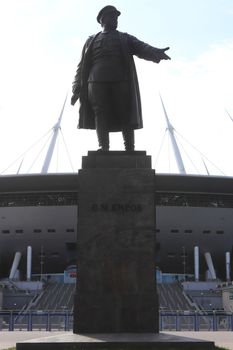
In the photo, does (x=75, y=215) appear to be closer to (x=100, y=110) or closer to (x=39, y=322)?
(x=39, y=322)

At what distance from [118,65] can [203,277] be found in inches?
2411

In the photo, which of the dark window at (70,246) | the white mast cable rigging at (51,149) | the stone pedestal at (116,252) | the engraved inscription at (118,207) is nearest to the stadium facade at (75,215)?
the dark window at (70,246)

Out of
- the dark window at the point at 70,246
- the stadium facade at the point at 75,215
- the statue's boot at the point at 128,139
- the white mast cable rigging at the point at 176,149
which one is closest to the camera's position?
the statue's boot at the point at 128,139

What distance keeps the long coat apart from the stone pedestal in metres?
1.15

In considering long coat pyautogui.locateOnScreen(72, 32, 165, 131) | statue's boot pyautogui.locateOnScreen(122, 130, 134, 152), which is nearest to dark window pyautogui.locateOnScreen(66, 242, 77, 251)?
long coat pyautogui.locateOnScreen(72, 32, 165, 131)

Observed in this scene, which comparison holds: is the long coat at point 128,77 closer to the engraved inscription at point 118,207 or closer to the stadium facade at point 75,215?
the engraved inscription at point 118,207

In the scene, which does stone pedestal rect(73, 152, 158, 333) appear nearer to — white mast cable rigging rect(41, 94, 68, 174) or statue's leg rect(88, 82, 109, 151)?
statue's leg rect(88, 82, 109, 151)

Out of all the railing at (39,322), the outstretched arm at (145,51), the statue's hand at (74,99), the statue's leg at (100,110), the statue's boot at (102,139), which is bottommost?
the railing at (39,322)

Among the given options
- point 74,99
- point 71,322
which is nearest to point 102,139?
point 74,99

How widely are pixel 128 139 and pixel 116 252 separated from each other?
213 cm

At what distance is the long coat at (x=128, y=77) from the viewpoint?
9562 mm

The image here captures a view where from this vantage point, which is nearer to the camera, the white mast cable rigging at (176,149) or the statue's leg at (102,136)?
the statue's leg at (102,136)

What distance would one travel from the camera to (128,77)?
964 cm

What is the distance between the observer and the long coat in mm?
9562
